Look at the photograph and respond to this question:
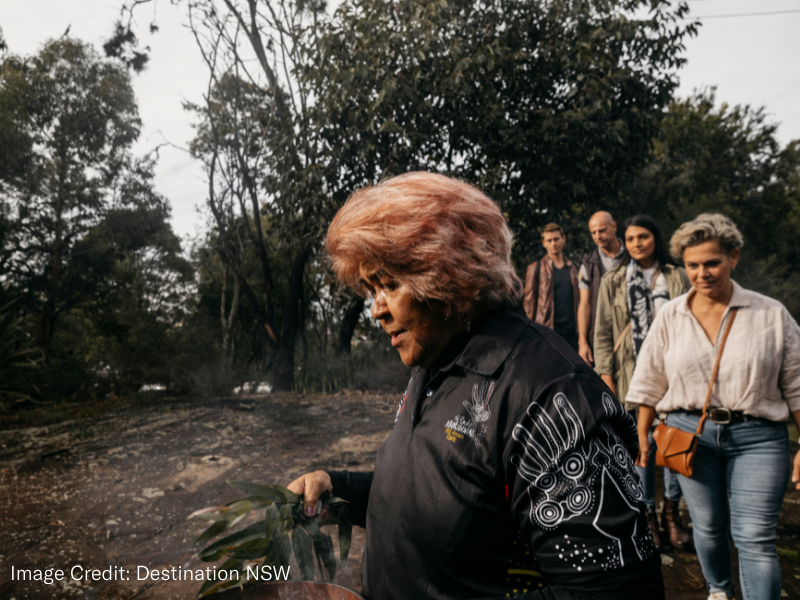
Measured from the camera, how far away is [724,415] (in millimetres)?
2158

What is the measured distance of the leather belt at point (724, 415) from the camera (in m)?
2.13

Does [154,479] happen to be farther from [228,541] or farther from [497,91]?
[497,91]

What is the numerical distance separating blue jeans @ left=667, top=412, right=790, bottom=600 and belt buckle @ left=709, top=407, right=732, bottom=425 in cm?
3

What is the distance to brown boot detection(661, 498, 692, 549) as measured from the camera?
10.6 feet

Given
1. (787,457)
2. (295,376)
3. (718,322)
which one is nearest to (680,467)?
(787,457)

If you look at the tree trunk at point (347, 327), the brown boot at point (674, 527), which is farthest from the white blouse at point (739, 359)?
the tree trunk at point (347, 327)

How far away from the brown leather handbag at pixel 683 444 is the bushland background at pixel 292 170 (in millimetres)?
2079

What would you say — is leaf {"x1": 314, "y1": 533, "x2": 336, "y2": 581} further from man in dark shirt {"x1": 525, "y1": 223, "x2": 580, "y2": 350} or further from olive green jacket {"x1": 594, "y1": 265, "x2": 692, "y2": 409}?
man in dark shirt {"x1": 525, "y1": 223, "x2": 580, "y2": 350}

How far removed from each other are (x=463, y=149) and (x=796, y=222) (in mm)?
17669

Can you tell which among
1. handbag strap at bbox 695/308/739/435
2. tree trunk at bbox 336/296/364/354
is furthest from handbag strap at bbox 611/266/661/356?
tree trunk at bbox 336/296/364/354

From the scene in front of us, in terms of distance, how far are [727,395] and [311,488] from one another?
180 centimetres

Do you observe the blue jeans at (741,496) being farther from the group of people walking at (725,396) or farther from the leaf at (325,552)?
the leaf at (325,552)

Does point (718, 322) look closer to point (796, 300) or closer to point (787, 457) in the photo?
point (787, 457)

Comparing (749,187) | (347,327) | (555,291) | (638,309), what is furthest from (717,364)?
(749,187)
